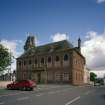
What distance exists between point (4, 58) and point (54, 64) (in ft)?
88.3

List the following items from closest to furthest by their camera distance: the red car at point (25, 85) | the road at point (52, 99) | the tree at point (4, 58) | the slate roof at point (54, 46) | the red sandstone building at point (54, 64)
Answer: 1. the road at point (52, 99)
2. the red car at point (25, 85)
3. the tree at point (4, 58)
4. the red sandstone building at point (54, 64)
5. the slate roof at point (54, 46)

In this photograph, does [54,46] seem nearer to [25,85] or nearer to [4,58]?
[4,58]

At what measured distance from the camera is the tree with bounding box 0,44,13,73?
39.1m

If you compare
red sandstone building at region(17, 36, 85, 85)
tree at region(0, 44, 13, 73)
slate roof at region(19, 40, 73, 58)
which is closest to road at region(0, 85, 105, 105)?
tree at region(0, 44, 13, 73)

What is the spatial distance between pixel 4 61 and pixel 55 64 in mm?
26900

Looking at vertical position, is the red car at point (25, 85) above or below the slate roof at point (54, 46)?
below

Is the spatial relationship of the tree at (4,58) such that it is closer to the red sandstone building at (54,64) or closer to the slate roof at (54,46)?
the red sandstone building at (54,64)

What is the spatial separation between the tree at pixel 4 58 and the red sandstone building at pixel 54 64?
980 inches

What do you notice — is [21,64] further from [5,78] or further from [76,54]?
[5,78]

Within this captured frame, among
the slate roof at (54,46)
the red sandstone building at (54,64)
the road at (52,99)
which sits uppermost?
the slate roof at (54,46)

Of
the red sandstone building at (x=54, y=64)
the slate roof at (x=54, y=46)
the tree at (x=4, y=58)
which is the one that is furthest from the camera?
the slate roof at (x=54, y=46)

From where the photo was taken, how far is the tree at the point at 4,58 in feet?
128

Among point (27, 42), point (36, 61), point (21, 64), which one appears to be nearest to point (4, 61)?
point (36, 61)

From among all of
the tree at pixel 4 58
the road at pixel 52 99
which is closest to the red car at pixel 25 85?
the tree at pixel 4 58
